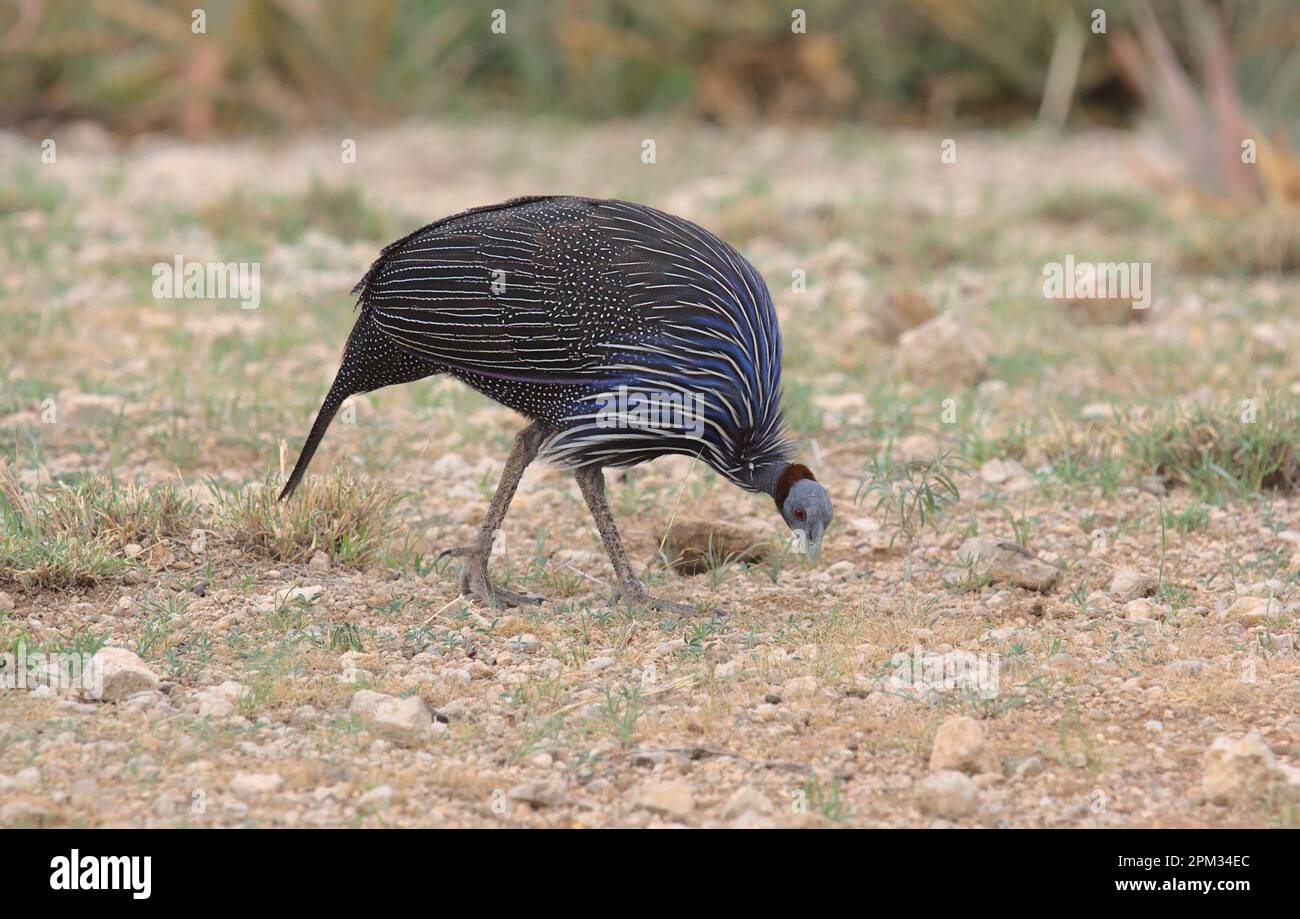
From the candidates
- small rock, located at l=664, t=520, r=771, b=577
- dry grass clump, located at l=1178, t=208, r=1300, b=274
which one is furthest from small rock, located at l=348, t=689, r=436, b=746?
dry grass clump, located at l=1178, t=208, r=1300, b=274

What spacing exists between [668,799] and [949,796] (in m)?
0.49

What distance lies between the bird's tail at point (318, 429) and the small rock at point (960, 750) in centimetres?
173

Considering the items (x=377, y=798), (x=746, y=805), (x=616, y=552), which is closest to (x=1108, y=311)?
(x=616, y=552)

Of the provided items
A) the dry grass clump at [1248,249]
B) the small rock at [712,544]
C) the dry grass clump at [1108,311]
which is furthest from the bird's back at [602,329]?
the dry grass clump at [1248,249]

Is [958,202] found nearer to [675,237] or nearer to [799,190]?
[799,190]

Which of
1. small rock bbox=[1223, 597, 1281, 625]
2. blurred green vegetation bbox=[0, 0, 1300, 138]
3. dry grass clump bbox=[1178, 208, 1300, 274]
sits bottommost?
small rock bbox=[1223, 597, 1281, 625]

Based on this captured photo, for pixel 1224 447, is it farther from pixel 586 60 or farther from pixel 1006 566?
pixel 586 60

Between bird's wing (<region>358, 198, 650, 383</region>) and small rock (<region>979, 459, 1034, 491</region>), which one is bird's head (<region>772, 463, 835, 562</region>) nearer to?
Answer: bird's wing (<region>358, 198, 650, 383</region>)

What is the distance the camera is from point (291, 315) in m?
6.39

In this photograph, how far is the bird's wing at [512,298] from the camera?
388 centimetres

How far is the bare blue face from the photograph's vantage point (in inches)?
154

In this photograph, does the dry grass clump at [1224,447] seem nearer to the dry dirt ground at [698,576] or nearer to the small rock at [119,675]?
the dry dirt ground at [698,576]

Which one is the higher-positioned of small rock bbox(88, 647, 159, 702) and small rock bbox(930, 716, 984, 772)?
small rock bbox(88, 647, 159, 702)
